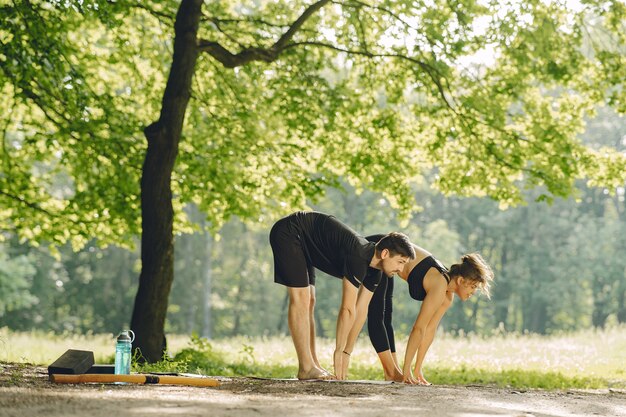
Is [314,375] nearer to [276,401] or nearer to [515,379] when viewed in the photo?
[276,401]

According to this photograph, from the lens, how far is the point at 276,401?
570 centimetres

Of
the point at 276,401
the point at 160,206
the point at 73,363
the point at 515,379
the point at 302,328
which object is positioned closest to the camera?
the point at 276,401

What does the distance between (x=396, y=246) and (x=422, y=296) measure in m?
1.27

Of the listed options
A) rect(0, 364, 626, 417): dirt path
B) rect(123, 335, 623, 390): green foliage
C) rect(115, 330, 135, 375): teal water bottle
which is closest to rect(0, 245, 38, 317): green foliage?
rect(123, 335, 623, 390): green foliage

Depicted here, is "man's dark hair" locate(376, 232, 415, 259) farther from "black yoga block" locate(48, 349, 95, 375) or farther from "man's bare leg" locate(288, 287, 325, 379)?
"black yoga block" locate(48, 349, 95, 375)

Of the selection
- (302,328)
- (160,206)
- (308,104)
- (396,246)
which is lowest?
(302,328)

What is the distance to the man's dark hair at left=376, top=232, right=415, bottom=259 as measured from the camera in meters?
7.68

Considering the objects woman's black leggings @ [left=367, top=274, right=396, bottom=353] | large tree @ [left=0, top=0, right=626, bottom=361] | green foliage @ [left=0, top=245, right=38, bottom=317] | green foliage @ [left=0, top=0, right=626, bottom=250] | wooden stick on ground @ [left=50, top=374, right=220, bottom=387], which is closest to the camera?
wooden stick on ground @ [left=50, top=374, right=220, bottom=387]

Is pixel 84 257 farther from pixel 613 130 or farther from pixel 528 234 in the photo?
Answer: pixel 613 130

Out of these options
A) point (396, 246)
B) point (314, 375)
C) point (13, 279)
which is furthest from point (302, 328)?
point (13, 279)

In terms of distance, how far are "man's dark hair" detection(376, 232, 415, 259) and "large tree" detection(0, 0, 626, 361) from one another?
5894mm

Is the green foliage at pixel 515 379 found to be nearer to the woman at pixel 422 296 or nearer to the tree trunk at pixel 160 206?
the woman at pixel 422 296

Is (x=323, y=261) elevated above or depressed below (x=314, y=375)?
above

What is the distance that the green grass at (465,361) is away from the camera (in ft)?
38.7
